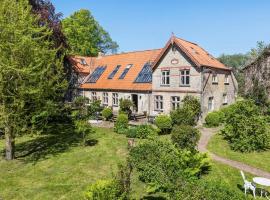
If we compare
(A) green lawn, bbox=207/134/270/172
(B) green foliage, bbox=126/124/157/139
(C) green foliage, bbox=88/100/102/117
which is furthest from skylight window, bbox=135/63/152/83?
(A) green lawn, bbox=207/134/270/172

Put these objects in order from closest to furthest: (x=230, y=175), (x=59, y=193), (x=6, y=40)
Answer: (x=59, y=193), (x=230, y=175), (x=6, y=40)

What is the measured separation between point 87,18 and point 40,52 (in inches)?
1805

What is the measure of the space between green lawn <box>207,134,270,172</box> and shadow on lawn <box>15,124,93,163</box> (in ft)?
35.7

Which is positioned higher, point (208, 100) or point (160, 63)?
point (160, 63)

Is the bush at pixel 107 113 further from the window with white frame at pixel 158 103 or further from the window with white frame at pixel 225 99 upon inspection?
the window with white frame at pixel 225 99

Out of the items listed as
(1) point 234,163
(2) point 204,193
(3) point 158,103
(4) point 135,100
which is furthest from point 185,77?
(2) point 204,193

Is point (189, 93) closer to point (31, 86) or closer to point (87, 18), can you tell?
point (31, 86)

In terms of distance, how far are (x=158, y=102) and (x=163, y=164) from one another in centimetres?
2075

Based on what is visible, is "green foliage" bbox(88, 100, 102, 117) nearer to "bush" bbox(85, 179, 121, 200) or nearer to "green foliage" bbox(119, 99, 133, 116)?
"green foliage" bbox(119, 99, 133, 116)

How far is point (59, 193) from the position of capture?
13.3m

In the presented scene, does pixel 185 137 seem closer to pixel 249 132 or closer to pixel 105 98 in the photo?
pixel 249 132

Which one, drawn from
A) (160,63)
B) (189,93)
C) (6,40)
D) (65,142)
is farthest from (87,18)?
(6,40)

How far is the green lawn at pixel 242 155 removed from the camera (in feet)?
55.6

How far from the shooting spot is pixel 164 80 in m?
31.8
